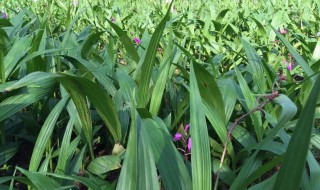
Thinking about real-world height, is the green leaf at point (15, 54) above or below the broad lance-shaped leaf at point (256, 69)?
above

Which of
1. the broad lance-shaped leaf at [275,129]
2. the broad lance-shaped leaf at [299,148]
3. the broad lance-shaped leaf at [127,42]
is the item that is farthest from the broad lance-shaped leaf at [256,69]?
the broad lance-shaped leaf at [299,148]

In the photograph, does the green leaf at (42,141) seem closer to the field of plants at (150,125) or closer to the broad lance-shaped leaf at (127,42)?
the field of plants at (150,125)

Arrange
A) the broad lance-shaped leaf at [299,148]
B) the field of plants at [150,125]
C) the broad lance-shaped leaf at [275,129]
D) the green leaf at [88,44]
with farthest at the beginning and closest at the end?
the green leaf at [88,44], the field of plants at [150,125], the broad lance-shaped leaf at [275,129], the broad lance-shaped leaf at [299,148]

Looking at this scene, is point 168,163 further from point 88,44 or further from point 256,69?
point 88,44

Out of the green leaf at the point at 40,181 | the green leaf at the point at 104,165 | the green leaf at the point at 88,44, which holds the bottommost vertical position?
the green leaf at the point at 104,165

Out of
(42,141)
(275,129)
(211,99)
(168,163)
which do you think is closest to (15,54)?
(42,141)

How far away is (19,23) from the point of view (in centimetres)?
205

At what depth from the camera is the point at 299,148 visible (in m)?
0.48

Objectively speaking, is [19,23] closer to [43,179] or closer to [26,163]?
[26,163]

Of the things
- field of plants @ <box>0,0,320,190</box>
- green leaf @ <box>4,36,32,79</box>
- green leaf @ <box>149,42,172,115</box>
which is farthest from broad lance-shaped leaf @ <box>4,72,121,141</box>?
green leaf @ <box>4,36,32,79</box>

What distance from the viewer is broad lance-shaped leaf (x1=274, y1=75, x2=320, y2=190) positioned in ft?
1.49

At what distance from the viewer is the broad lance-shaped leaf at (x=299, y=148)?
454 mm

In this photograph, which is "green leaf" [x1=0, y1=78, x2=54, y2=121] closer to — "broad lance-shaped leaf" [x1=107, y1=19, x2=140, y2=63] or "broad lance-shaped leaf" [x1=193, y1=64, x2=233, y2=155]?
"broad lance-shaped leaf" [x1=107, y1=19, x2=140, y2=63]

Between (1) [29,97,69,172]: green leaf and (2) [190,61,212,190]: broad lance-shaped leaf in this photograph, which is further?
(1) [29,97,69,172]: green leaf
